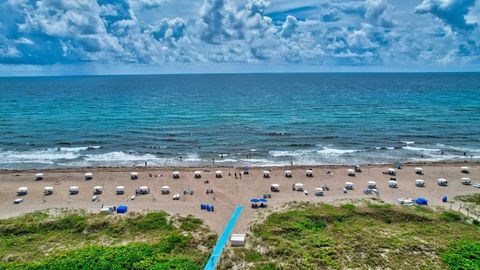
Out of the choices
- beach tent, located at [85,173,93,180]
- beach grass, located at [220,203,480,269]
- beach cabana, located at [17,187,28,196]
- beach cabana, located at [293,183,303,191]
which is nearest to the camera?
beach grass, located at [220,203,480,269]

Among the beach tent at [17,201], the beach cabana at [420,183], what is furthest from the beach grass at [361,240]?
the beach tent at [17,201]

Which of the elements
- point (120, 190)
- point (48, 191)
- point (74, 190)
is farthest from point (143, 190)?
point (48, 191)

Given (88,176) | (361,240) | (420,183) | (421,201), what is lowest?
(361,240)

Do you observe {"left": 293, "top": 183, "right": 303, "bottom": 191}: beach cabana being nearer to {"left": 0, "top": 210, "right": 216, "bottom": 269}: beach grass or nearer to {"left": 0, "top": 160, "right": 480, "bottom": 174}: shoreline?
{"left": 0, "top": 160, "right": 480, "bottom": 174}: shoreline

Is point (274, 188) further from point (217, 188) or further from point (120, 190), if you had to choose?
point (120, 190)

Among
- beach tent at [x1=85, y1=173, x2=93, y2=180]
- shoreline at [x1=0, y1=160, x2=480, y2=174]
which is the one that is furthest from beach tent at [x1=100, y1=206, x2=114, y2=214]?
shoreline at [x1=0, y1=160, x2=480, y2=174]

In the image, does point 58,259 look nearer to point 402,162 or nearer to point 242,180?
point 242,180
